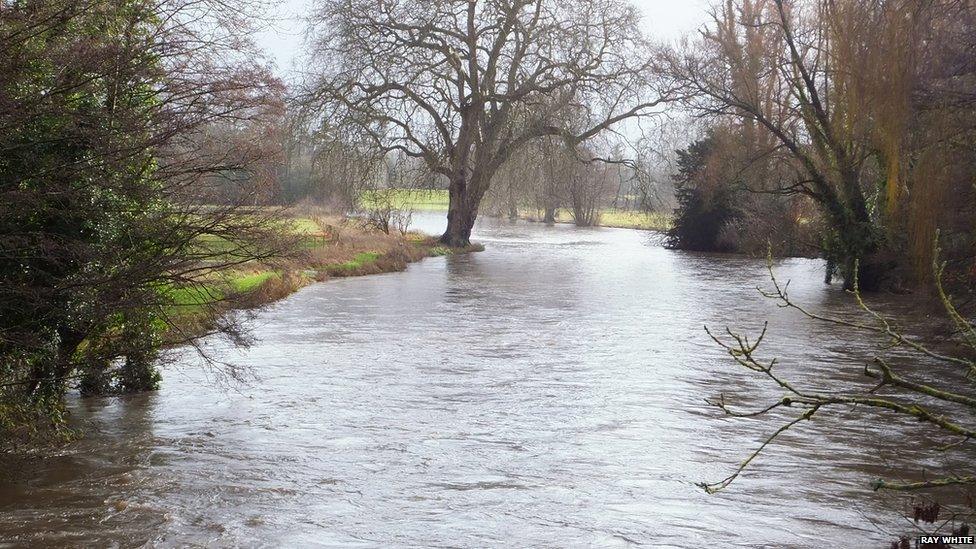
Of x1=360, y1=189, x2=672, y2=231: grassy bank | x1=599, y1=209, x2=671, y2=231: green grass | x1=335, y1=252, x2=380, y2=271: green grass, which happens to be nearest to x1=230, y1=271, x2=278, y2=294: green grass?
x1=335, y1=252, x2=380, y2=271: green grass

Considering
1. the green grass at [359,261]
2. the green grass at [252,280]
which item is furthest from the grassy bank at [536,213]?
the green grass at [252,280]

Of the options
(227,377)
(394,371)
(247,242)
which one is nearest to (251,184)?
(247,242)

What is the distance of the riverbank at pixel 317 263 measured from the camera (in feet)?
41.4

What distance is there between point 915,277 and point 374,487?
372 inches

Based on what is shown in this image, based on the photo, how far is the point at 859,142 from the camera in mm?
22453

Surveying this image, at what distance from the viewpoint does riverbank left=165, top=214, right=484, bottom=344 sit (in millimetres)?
12609

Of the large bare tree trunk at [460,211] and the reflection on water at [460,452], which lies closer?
the reflection on water at [460,452]

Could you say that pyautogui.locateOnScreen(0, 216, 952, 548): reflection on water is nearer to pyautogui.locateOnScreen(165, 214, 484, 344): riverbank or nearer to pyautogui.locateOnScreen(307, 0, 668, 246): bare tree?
pyautogui.locateOnScreen(165, 214, 484, 344): riverbank

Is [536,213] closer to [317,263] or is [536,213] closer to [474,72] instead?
[474,72]

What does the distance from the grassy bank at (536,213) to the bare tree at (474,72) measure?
1.67 m

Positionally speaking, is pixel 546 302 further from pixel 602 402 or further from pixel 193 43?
pixel 193 43

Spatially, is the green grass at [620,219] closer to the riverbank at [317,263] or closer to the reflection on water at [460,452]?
the riverbank at [317,263]

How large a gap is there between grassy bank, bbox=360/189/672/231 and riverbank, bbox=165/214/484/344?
1543mm

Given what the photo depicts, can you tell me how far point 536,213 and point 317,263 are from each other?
56.3 meters
